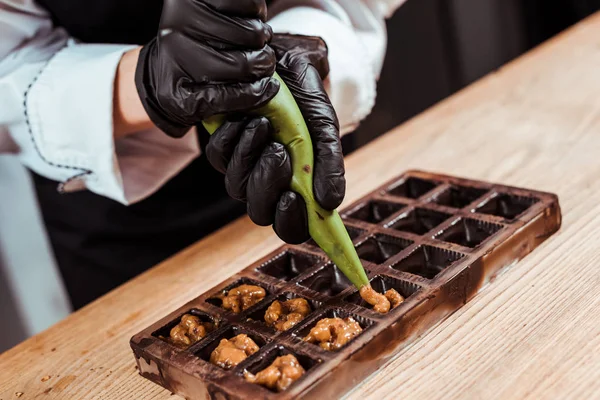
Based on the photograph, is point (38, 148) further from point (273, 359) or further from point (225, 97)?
point (273, 359)

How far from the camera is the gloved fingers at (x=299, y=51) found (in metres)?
1.19

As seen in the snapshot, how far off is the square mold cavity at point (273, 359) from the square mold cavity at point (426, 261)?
27 cm

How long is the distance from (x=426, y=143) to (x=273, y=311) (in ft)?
2.75

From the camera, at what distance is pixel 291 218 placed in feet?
3.46

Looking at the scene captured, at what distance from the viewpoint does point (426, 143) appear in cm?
178

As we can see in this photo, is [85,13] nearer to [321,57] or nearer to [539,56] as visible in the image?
[321,57]

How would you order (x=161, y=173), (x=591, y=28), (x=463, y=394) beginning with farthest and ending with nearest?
(x=591, y=28) < (x=161, y=173) < (x=463, y=394)

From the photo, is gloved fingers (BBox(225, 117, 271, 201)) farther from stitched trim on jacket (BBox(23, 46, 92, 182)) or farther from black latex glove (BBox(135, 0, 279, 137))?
stitched trim on jacket (BBox(23, 46, 92, 182))

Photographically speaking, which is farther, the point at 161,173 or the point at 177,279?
the point at 161,173

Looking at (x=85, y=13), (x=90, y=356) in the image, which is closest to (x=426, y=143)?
(x=85, y=13)

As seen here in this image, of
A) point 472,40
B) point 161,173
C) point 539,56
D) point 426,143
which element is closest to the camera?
point 161,173

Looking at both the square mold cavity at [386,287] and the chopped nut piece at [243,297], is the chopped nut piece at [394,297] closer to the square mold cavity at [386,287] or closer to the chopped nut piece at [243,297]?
the square mold cavity at [386,287]

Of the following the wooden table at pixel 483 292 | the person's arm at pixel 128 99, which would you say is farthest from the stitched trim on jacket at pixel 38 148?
the wooden table at pixel 483 292

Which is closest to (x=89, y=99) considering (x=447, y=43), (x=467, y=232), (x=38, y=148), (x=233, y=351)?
(x=38, y=148)
